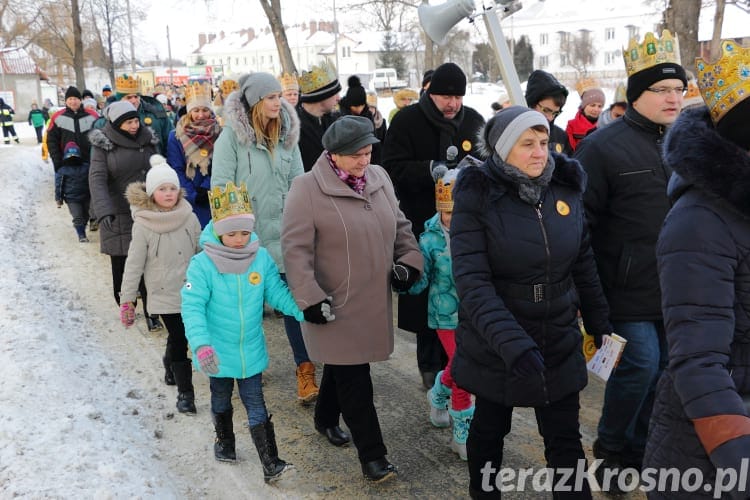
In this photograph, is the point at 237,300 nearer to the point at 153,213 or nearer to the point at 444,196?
the point at 444,196

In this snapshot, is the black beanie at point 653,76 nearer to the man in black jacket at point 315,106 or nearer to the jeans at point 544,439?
the jeans at point 544,439

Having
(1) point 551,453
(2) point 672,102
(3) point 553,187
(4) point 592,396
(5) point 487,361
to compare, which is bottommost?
(4) point 592,396

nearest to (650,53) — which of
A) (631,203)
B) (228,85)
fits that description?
(631,203)

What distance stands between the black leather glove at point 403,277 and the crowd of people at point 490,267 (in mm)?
20

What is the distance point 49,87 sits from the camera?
5438 centimetres

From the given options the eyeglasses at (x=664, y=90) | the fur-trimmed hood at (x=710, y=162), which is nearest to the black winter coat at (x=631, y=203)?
the eyeglasses at (x=664, y=90)

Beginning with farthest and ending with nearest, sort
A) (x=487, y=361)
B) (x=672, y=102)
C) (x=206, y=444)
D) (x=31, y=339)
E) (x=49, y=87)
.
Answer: (x=49, y=87) → (x=31, y=339) → (x=206, y=444) → (x=672, y=102) → (x=487, y=361)

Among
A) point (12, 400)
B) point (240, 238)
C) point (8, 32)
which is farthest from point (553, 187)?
point (8, 32)

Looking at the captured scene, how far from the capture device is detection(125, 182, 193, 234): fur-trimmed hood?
5246mm

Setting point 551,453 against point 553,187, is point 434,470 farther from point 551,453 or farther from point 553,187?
point 553,187

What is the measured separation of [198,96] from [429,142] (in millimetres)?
2696

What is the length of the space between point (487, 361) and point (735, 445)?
132 cm

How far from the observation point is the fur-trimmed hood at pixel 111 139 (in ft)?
22.6

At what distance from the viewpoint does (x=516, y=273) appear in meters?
3.13
